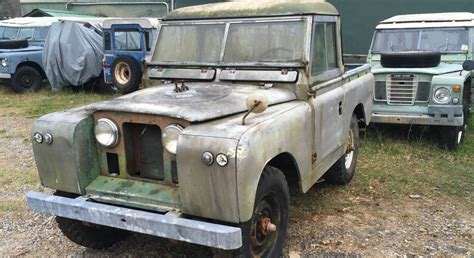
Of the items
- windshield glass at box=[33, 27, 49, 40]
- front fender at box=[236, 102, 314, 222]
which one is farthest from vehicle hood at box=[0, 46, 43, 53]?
front fender at box=[236, 102, 314, 222]

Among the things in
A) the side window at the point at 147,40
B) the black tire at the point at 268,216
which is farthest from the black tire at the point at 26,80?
the black tire at the point at 268,216

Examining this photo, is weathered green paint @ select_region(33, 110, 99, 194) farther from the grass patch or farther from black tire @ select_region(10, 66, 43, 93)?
black tire @ select_region(10, 66, 43, 93)

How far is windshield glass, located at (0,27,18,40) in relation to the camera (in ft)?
Result: 47.3

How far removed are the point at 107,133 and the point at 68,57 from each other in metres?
10.3

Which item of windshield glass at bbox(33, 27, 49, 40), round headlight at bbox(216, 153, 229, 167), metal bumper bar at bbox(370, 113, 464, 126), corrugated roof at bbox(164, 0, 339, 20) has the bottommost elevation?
metal bumper bar at bbox(370, 113, 464, 126)

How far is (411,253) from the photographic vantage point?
3734 mm

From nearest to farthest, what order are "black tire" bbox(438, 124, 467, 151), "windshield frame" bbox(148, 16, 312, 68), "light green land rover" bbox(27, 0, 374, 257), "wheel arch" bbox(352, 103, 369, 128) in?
"light green land rover" bbox(27, 0, 374, 257)
"windshield frame" bbox(148, 16, 312, 68)
"wheel arch" bbox(352, 103, 369, 128)
"black tire" bbox(438, 124, 467, 151)

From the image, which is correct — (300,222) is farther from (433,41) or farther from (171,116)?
(433,41)

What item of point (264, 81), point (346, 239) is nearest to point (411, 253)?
point (346, 239)

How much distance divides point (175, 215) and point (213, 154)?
0.50m

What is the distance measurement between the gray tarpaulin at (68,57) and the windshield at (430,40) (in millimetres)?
8289

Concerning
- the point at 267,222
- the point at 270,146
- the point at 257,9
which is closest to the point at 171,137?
the point at 270,146

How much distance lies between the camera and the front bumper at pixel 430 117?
20.2 feet

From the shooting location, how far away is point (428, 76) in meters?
6.38
